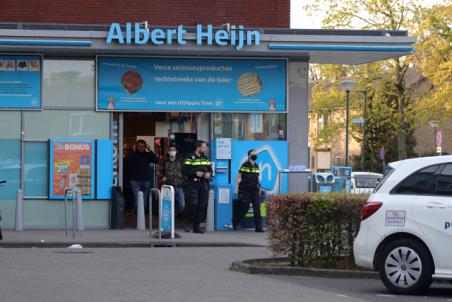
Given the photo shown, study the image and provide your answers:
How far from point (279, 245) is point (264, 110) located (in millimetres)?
8967

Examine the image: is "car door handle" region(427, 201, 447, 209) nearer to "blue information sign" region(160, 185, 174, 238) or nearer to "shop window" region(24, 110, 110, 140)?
"blue information sign" region(160, 185, 174, 238)

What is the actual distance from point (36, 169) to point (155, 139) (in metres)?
4.00

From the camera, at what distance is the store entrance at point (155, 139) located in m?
23.7

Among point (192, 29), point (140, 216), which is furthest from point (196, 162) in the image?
point (192, 29)

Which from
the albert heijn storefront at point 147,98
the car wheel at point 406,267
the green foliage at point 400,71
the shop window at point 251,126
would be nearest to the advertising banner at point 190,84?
the albert heijn storefront at point 147,98

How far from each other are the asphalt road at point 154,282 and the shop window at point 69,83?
6.00 metres

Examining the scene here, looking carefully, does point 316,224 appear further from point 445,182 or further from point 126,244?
point 126,244

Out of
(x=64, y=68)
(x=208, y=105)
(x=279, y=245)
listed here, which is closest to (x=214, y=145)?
(x=208, y=105)

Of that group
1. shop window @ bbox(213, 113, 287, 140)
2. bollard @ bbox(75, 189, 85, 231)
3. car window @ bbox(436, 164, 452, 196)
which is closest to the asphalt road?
car window @ bbox(436, 164, 452, 196)

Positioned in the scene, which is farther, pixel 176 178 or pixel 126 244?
pixel 176 178

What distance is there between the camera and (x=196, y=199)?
21.7 m

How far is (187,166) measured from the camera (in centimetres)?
2170

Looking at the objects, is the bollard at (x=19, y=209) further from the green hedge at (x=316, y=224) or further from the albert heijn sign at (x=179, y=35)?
the green hedge at (x=316, y=224)

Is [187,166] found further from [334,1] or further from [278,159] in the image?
[334,1]
